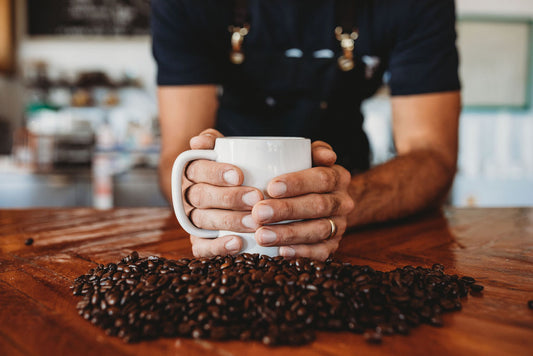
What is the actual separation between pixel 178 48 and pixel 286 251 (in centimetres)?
115

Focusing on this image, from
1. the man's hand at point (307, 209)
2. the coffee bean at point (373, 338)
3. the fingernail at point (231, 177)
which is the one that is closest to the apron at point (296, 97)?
the man's hand at point (307, 209)

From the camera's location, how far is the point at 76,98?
439 cm

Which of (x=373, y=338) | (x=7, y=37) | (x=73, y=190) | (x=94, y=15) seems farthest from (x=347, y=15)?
(x=7, y=37)

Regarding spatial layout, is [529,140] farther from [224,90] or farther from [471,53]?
[224,90]

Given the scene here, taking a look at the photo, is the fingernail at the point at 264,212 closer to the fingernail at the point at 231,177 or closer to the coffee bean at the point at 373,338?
the fingernail at the point at 231,177

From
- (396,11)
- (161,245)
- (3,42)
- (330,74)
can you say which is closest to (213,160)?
(161,245)

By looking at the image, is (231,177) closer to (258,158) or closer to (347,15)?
(258,158)

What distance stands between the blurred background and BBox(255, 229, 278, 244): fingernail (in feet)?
11.5

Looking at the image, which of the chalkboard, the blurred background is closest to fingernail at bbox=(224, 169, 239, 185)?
the blurred background

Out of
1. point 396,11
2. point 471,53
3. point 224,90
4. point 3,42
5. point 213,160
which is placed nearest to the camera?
point 213,160

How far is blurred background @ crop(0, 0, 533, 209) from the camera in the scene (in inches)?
168

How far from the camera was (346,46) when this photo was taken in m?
1.49

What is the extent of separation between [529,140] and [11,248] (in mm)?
5220

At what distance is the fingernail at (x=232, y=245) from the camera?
69 cm
